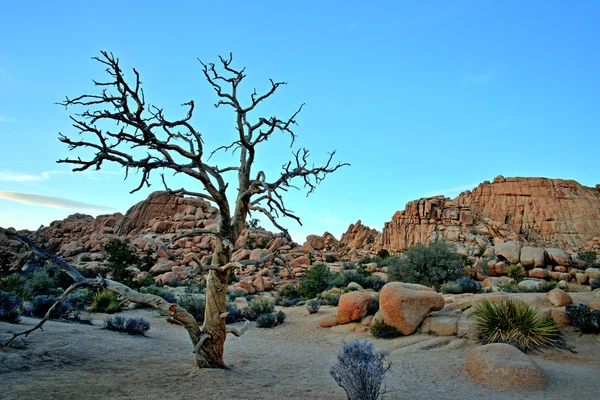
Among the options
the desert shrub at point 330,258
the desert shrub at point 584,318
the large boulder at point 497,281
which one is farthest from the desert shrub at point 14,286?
the desert shrub at point 330,258

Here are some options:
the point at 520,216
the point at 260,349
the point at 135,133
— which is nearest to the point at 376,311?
the point at 260,349

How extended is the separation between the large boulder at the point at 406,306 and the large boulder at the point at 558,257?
16734mm

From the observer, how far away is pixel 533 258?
24938 millimetres

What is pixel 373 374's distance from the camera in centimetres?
561

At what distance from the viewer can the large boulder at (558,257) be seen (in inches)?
960

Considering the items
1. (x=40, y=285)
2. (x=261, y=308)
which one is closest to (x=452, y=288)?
(x=261, y=308)

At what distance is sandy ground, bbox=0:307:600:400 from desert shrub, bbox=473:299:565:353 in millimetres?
415

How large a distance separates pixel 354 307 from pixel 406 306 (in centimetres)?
271

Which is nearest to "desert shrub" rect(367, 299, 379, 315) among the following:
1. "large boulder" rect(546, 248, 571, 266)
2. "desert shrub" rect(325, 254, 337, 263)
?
"large boulder" rect(546, 248, 571, 266)

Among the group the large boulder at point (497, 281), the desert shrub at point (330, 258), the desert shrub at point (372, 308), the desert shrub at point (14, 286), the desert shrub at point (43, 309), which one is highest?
the desert shrub at point (330, 258)

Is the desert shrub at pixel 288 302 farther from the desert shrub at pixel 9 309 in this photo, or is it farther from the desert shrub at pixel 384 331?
the desert shrub at pixel 9 309

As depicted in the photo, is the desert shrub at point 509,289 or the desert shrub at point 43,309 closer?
the desert shrub at point 43,309

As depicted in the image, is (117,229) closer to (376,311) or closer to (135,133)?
(376,311)

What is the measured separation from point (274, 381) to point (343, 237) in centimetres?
6315
